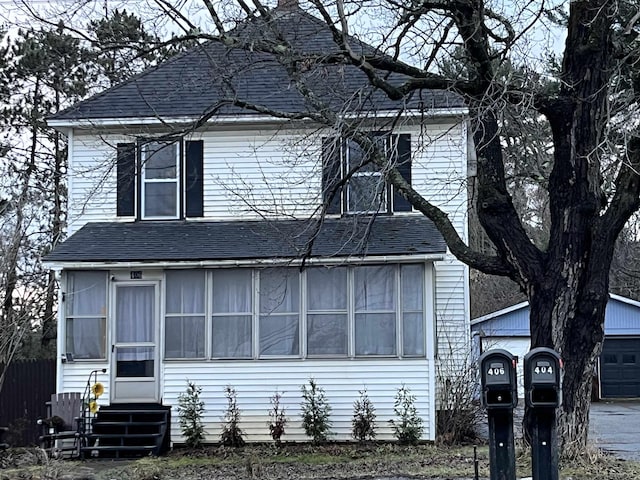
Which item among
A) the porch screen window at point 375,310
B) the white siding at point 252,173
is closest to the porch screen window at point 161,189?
the white siding at point 252,173

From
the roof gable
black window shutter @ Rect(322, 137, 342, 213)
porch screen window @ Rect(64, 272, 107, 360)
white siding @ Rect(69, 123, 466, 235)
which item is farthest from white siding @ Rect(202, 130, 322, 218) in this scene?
the roof gable

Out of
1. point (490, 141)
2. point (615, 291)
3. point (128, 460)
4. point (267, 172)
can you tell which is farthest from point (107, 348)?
point (615, 291)

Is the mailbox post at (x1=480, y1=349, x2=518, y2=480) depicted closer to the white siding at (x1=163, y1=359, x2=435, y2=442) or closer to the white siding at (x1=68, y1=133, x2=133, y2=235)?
the white siding at (x1=163, y1=359, x2=435, y2=442)

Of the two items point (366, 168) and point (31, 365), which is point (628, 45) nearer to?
point (366, 168)

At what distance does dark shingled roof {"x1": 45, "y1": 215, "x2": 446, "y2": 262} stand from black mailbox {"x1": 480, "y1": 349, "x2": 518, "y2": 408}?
6.90m

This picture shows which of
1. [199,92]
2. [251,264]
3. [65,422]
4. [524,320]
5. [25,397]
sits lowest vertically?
[65,422]

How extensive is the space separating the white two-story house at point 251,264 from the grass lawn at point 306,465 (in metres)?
0.85

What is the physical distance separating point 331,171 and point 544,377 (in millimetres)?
8259

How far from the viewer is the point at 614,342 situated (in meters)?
31.2

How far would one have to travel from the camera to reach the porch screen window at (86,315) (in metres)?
17.2

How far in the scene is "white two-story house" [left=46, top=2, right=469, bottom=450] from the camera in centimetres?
1648

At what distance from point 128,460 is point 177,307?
2.94 meters

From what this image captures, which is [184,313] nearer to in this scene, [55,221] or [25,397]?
[25,397]

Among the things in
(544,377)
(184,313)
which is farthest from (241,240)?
(544,377)
